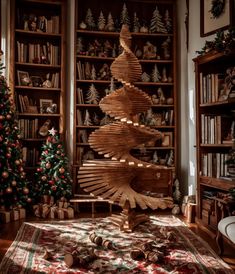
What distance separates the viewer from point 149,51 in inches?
222

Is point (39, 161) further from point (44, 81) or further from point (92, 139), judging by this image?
point (92, 139)

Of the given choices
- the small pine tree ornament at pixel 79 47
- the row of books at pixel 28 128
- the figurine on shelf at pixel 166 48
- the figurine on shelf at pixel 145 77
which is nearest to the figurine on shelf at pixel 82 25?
the small pine tree ornament at pixel 79 47

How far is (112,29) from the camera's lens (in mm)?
5473

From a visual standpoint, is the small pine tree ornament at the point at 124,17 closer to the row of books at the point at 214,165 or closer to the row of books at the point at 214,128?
the row of books at the point at 214,128

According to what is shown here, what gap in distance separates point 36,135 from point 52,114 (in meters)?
0.44

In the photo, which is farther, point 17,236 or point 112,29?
point 112,29

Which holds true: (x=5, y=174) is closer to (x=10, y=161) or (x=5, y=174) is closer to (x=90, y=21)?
(x=10, y=161)

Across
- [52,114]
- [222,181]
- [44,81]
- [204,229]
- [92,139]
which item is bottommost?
[204,229]

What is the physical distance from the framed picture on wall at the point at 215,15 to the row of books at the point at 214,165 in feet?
5.47

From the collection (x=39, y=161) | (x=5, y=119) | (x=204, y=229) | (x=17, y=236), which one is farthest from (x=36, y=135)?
(x=204, y=229)

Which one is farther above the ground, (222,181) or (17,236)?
(222,181)

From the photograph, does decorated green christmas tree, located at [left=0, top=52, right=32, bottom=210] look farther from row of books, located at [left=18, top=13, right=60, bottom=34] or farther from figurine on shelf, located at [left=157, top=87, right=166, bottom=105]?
figurine on shelf, located at [left=157, top=87, right=166, bottom=105]

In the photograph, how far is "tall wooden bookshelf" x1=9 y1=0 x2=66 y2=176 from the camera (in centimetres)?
534

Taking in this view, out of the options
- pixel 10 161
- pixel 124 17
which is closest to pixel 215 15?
pixel 124 17
